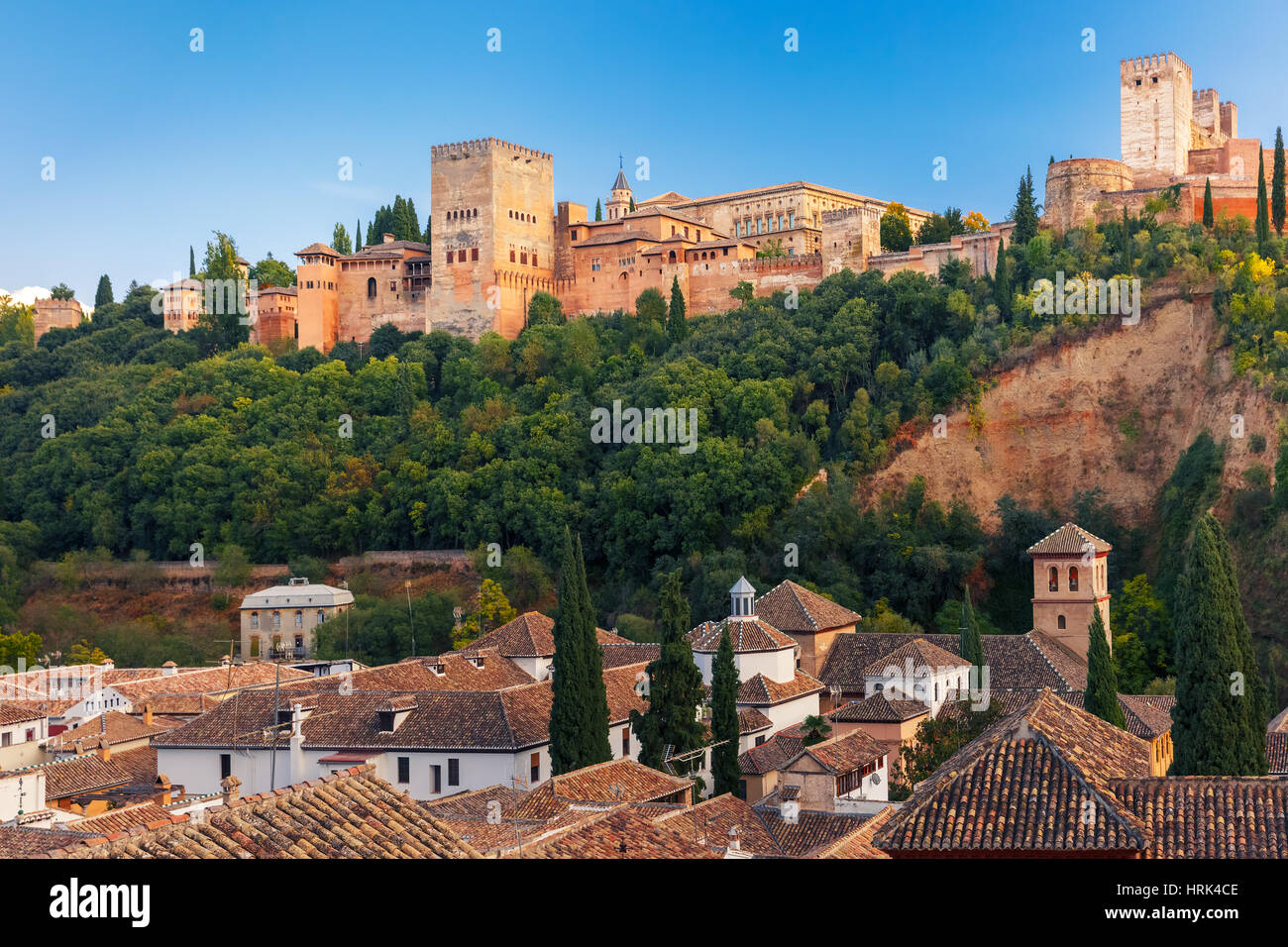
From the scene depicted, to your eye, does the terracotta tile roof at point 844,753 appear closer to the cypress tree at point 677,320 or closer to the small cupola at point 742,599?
the small cupola at point 742,599

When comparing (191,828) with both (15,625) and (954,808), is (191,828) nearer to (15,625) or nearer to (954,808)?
(954,808)

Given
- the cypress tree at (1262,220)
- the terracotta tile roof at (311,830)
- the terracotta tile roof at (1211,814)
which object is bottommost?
the terracotta tile roof at (1211,814)

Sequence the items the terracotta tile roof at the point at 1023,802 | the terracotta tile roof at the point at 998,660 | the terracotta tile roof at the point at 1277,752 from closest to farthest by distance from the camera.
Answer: the terracotta tile roof at the point at 1023,802 < the terracotta tile roof at the point at 1277,752 < the terracotta tile roof at the point at 998,660

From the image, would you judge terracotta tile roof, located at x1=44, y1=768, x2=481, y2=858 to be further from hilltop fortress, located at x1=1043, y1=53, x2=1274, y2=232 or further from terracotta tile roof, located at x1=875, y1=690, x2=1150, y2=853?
hilltop fortress, located at x1=1043, y1=53, x2=1274, y2=232

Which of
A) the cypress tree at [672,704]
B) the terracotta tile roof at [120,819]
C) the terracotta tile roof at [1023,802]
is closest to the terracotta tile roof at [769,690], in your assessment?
the cypress tree at [672,704]

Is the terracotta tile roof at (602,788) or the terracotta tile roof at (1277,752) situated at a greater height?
the terracotta tile roof at (602,788)

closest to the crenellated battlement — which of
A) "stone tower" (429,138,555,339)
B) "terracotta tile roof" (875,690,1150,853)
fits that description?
"stone tower" (429,138,555,339)

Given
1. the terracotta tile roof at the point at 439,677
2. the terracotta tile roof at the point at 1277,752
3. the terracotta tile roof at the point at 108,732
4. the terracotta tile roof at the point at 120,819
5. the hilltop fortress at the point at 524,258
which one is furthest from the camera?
the hilltop fortress at the point at 524,258
